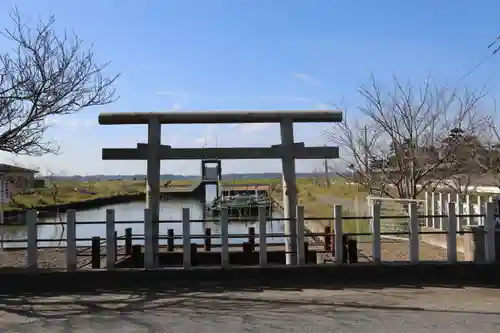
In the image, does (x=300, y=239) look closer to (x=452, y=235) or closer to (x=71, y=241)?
(x=452, y=235)

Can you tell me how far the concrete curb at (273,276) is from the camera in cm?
880

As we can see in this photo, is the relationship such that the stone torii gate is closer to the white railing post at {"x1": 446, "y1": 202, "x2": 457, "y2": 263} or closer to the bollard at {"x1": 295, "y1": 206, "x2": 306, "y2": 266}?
the bollard at {"x1": 295, "y1": 206, "x2": 306, "y2": 266}

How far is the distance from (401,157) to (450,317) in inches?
528

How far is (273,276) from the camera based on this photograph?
895 centimetres

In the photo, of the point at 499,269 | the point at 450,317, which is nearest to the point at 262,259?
the point at 450,317

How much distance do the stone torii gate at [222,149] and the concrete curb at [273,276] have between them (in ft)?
5.17

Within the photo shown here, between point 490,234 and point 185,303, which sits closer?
point 185,303

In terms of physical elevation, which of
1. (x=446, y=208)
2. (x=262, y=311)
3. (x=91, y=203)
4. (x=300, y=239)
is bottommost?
(x=262, y=311)

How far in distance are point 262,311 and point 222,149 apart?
4.45 m

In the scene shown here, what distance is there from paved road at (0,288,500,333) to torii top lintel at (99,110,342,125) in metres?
3.89

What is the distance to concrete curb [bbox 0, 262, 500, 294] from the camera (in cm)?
880

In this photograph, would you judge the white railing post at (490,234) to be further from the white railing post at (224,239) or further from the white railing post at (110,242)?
the white railing post at (110,242)

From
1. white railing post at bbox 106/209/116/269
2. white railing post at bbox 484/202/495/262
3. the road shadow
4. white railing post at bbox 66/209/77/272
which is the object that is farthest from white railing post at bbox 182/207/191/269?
white railing post at bbox 484/202/495/262

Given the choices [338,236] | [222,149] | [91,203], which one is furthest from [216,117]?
[91,203]
